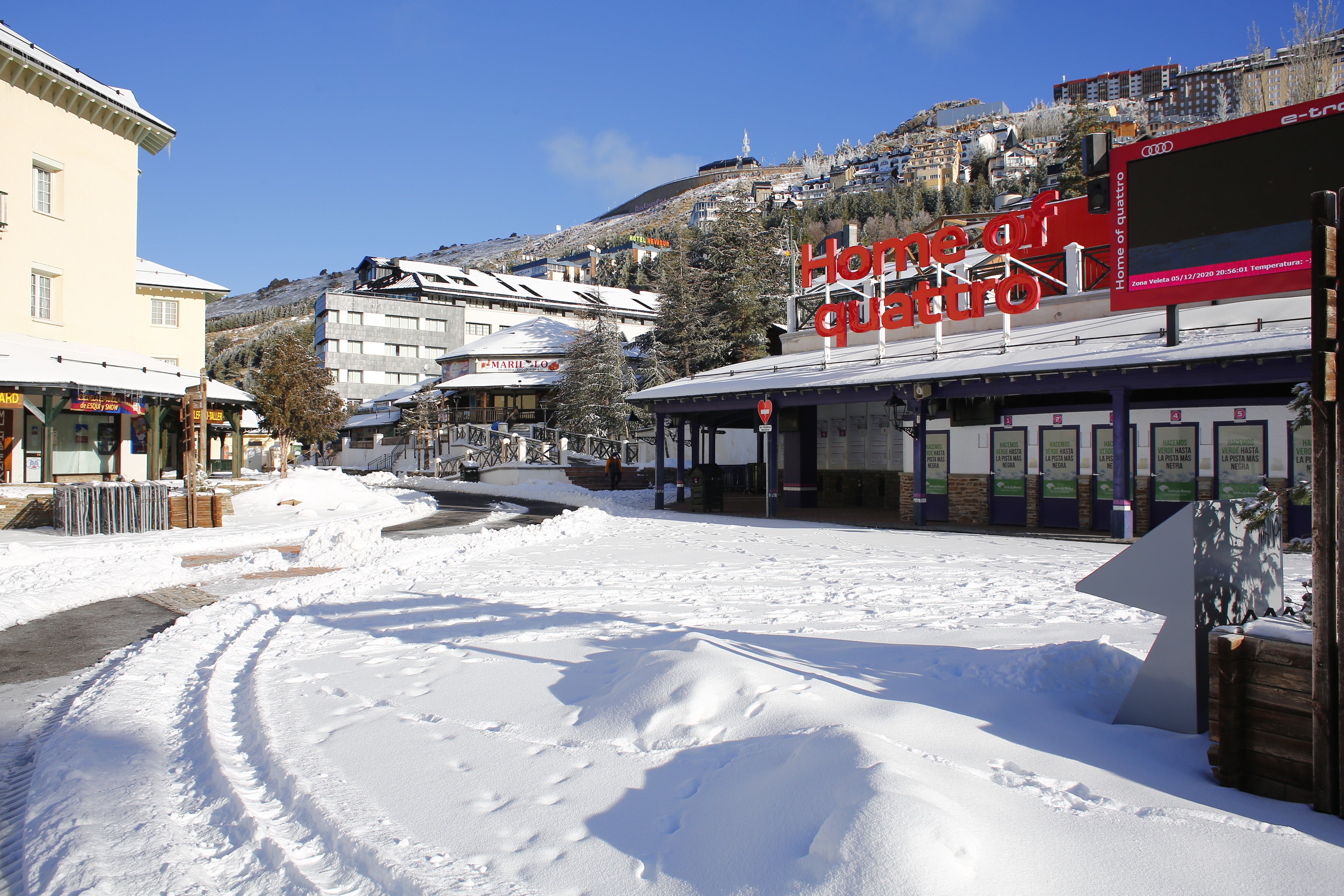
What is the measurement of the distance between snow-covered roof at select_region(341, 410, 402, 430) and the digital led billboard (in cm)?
4888

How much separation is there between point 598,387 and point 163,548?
2914 centimetres

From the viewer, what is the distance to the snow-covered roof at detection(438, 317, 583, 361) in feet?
169

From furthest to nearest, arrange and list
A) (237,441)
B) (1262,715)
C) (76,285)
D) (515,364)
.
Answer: (515,364) < (237,441) < (76,285) < (1262,715)

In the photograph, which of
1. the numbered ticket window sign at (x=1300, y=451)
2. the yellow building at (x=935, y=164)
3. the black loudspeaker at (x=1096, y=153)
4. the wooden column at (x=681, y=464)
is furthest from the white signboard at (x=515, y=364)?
the yellow building at (x=935, y=164)

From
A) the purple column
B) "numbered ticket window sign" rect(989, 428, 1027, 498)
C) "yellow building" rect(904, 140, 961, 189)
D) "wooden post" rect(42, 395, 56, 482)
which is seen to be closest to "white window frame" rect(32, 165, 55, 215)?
"wooden post" rect(42, 395, 56, 482)

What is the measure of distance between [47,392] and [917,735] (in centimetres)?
2072

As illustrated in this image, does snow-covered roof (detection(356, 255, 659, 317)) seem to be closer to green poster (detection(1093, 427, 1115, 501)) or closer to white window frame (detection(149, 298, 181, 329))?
white window frame (detection(149, 298, 181, 329))

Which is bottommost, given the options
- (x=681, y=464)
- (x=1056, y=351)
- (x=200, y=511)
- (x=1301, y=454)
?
(x=200, y=511)

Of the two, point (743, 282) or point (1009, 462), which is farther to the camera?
point (743, 282)

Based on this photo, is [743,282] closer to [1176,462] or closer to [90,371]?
[1176,462]

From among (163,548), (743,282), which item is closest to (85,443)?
(163,548)

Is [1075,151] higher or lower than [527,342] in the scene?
higher

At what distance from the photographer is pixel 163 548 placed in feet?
45.6

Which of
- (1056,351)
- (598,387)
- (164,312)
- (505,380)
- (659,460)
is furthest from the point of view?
(505,380)
